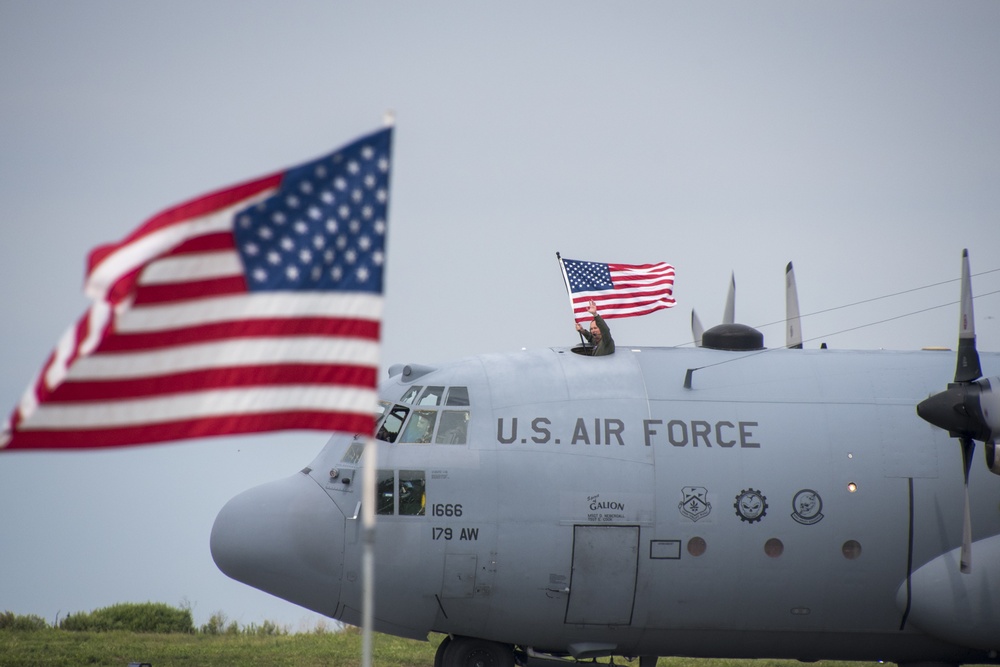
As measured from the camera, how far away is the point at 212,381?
8.34m

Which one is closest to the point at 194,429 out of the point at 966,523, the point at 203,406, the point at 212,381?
the point at 203,406

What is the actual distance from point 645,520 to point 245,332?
7.83m

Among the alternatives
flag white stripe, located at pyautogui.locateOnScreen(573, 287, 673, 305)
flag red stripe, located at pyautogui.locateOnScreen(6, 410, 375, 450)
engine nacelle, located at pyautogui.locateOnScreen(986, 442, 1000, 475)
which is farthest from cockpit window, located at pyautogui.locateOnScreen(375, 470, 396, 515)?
engine nacelle, located at pyautogui.locateOnScreen(986, 442, 1000, 475)

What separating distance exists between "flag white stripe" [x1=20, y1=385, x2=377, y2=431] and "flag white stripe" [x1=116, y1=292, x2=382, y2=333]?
0.54 metres

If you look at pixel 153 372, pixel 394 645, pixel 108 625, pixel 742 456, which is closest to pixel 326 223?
pixel 153 372

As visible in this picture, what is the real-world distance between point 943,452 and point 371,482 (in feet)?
33.9

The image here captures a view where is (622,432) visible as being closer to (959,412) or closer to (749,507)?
(749,507)

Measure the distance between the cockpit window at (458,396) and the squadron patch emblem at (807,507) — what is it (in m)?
4.63

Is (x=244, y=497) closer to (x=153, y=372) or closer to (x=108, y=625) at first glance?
(x=153, y=372)

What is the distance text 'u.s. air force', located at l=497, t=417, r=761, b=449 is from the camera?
1505 cm

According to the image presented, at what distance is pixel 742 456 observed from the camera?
1522cm

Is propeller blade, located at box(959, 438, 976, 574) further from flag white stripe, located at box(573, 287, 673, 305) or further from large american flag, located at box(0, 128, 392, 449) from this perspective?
large american flag, located at box(0, 128, 392, 449)

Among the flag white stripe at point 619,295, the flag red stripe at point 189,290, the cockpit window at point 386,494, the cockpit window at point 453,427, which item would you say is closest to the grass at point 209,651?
the cockpit window at point 386,494

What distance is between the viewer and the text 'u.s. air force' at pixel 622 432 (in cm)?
1505
